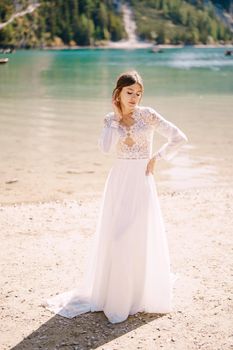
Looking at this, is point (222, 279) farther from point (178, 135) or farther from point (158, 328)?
point (178, 135)

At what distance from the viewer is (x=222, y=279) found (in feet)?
24.2

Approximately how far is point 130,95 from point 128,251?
166cm

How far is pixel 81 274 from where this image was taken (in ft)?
25.1

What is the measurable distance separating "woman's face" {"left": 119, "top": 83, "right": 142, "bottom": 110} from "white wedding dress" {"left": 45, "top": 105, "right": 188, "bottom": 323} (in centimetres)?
12

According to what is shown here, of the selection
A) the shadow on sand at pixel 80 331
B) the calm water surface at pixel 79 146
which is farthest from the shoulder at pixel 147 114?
the calm water surface at pixel 79 146

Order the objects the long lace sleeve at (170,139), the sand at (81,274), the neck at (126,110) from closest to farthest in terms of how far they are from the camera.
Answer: the sand at (81,274)
the neck at (126,110)
the long lace sleeve at (170,139)

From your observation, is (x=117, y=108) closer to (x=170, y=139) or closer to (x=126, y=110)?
(x=126, y=110)

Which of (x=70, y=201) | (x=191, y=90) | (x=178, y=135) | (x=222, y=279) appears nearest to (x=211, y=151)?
(x=70, y=201)

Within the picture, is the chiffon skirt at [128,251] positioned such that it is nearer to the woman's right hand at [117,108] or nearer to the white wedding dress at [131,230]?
the white wedding dress at [131,230]

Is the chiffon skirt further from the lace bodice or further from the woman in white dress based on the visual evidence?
the lace bodice

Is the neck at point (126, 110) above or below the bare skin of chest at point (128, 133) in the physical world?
above

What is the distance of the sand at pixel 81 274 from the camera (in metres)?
5.85

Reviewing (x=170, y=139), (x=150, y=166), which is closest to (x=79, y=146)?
(x=170, y=139)

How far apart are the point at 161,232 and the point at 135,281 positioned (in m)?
0.61
